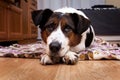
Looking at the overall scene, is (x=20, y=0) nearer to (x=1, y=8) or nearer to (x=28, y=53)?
(x=1, y=8)

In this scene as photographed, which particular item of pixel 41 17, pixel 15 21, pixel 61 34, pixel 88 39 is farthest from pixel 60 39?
pixel 15 21

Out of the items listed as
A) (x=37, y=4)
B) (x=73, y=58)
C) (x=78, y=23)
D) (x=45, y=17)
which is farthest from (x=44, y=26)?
(x=37, y=4)

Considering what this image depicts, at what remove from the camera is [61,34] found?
1744 millimetres

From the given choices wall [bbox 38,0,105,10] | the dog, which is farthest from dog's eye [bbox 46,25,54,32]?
wall [bbox 38,0,105,10]

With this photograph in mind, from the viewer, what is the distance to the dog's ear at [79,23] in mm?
1885

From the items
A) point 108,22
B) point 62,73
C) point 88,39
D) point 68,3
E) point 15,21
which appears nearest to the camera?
point 62,73

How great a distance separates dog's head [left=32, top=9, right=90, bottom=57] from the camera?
1681mm

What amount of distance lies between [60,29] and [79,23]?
17cm

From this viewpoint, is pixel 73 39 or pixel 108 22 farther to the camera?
pixel 108 22

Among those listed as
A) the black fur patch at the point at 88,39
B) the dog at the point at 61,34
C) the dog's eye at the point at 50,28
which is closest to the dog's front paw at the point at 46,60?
the dog at the point at 61,34

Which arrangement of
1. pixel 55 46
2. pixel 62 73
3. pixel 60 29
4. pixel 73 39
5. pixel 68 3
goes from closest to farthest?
1. pixel 62 73
2. pixel 55 46
3. pixel 60 29
4. pixel 73 39
5. pixel 68 3

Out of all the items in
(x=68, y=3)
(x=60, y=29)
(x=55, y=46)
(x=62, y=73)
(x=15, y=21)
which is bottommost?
(x=62, y=73)

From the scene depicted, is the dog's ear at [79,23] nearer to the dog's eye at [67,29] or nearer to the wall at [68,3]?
the dog's eye at [67,29]

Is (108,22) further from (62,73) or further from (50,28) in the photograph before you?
(62,73)
